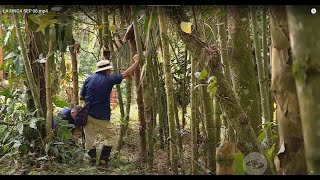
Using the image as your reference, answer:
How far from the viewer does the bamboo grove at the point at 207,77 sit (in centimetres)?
142

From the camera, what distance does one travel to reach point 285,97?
1.69 metres

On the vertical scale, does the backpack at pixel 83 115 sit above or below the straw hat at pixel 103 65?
below

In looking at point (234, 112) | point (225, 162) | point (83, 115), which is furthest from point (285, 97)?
point (83, 115)

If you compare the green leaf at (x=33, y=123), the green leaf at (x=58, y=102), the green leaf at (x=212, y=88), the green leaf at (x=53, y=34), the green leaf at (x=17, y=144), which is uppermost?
the green leaf at (x=53, y=34)

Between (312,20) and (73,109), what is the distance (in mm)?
2939

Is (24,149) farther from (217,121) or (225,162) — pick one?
(225,162)

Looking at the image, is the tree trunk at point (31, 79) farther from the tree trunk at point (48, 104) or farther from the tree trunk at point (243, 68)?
the tree trunk at point (243, 68)

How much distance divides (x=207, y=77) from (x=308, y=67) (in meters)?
1.61

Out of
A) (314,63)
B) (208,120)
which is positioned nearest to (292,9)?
(314,63)

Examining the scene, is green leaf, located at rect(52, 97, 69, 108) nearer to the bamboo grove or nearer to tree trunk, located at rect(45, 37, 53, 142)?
the bamboo grove

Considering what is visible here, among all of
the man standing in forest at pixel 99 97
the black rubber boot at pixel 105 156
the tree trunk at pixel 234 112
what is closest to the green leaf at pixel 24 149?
the black rubber boot at pixel 105 156

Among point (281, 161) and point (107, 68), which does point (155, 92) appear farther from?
point (281, 161)

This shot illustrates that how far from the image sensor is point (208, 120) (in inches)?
135

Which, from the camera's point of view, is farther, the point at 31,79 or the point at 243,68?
the point at 31,79
